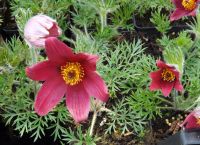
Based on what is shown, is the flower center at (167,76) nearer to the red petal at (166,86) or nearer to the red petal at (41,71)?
the red petal at (166,86)

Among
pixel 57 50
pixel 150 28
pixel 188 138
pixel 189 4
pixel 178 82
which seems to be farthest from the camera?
pixel 150 28

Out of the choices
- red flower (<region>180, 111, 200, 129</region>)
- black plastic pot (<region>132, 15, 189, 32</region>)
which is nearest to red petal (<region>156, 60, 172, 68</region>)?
red flower (<region>180, 111, 200, 129</region>)

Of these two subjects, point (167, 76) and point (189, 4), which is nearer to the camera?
point (167, 76)

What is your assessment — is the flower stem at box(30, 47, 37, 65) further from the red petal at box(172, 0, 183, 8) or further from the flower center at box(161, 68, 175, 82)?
the red petal at box(172, 0, 183, 8)

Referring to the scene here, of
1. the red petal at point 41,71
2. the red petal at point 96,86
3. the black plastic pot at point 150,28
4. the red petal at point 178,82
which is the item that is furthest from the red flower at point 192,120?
the black plastic pot at point 150,28

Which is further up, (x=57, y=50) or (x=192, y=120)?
(x=57, y=50)

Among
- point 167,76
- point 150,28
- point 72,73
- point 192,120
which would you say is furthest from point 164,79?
point 150,28

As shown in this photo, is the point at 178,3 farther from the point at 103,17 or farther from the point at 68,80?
the point at 68,80
